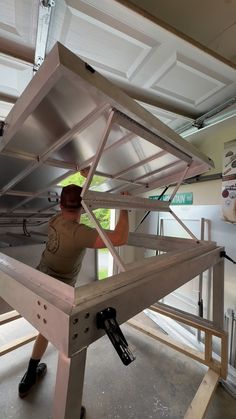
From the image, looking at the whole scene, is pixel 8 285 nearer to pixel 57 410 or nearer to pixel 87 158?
pixel 57 410

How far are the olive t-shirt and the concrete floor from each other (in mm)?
834

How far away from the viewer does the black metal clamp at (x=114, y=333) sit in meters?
0.47

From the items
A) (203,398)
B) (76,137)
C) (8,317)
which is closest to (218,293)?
(203,398)

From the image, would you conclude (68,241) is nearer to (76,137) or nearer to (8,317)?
(76,137)

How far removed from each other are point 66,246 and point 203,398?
1.29 metres

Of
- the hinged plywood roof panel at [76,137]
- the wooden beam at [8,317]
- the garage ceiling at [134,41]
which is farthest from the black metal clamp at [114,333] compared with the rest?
the wooden beam at [8,317]

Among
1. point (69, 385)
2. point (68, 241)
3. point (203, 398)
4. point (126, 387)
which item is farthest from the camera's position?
point (126, 387)

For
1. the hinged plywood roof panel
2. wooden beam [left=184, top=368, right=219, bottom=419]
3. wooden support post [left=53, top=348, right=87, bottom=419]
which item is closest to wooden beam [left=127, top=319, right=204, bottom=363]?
wooden beam [left=184, top=368, right=219, bottom=419]

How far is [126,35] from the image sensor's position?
1.17 meters

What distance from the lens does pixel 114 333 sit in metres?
0.49

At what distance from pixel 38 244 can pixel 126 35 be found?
2.08 metres

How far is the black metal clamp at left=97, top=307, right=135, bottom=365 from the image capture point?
47 centimetres

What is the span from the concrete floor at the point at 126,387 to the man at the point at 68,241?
4.4 inches

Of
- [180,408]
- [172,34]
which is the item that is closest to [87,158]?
[172,34]
